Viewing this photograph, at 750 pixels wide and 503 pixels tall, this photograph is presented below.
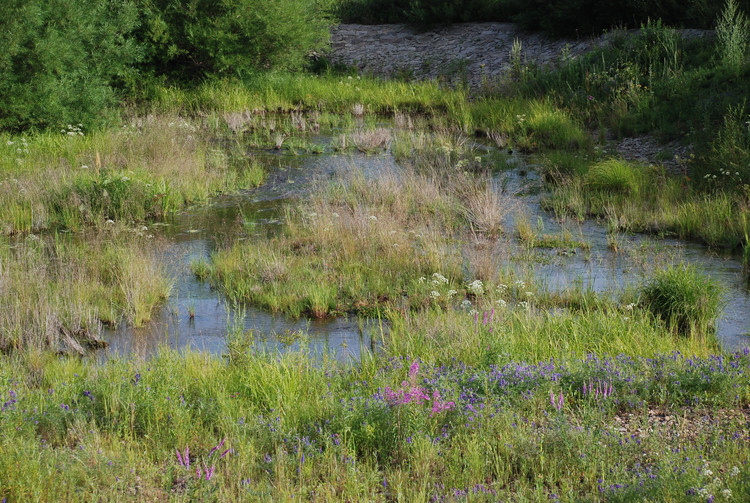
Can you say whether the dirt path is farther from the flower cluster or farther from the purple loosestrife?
the flower cluster

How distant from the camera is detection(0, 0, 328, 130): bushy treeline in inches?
517

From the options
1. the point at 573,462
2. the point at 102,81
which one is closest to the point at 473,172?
the point at 102,81

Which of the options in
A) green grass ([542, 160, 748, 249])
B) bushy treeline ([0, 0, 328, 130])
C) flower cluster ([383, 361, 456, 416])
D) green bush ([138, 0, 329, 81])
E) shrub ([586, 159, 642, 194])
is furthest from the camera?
green bush ([138, 0, 329, 81])

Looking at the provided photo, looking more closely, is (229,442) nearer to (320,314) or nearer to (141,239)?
(320,314)

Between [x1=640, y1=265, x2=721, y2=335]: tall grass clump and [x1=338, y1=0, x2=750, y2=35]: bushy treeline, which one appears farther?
[x1=338, y1=0, x2=750, y2=35]: bushy treeline

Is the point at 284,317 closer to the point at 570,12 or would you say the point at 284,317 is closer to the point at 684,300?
the point at 684,300

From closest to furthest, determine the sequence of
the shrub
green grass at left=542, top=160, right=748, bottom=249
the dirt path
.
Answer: green grass at left=542, top=160, right=748, bottom=249, the shrub, the dirt path

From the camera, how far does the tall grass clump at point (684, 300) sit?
6.77 meters

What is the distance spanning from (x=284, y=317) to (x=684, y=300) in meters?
3.62

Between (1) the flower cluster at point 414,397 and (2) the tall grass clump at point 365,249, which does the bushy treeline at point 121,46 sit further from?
(1) the flower cluster at point 414,397

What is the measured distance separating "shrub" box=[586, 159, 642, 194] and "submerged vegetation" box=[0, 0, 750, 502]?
0.06 metres

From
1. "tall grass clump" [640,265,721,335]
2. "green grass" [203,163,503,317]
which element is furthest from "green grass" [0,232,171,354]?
"tall grass clump" [640,265,721,335]

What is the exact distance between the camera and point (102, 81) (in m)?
15.1

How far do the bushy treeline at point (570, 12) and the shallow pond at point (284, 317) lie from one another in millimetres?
8078
